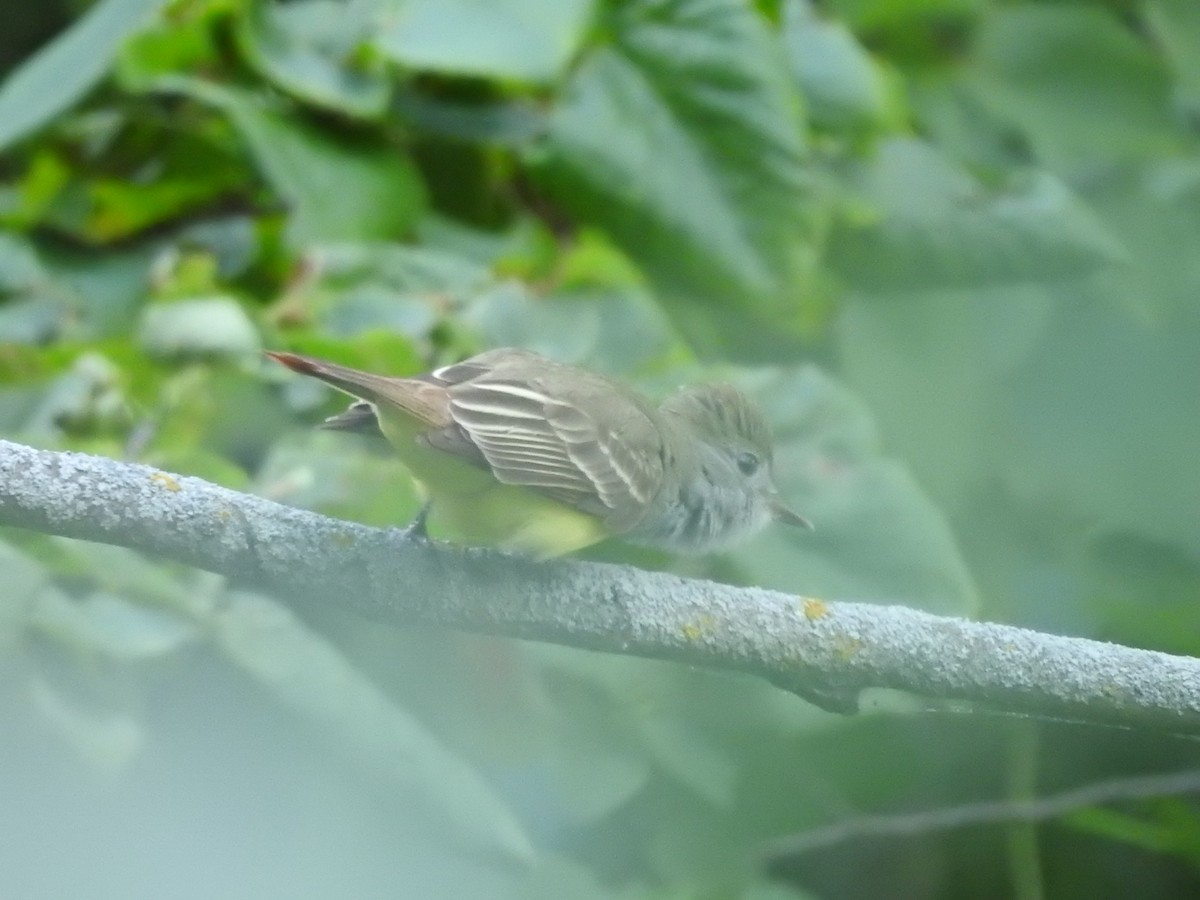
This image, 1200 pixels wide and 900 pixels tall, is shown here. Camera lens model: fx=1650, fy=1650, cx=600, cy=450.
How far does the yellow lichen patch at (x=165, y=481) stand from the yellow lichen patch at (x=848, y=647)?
605 mm

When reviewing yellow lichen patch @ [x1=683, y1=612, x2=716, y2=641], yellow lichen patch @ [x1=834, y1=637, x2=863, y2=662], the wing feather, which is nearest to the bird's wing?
the wing feather

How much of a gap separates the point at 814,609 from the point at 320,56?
5.28ft

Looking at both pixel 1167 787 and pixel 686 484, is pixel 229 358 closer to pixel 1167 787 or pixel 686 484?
pixel 686 484

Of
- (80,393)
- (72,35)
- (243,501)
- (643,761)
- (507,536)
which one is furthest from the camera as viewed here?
(72,35)

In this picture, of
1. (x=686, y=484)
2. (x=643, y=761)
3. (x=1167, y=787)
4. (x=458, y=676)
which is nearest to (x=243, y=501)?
(x=686, y=484)

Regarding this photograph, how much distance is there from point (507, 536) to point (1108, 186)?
220 cm

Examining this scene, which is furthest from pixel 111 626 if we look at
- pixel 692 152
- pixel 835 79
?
pixel 835 79

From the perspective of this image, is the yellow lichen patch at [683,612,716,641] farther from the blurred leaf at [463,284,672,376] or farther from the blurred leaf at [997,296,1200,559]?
the blurred leaf at [997,296,1200,559]

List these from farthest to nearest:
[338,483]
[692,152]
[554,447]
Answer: [692,152] < [338,483] < [554,447]

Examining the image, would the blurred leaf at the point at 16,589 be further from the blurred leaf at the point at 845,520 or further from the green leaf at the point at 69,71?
the blurred leaf at the point at 845,520

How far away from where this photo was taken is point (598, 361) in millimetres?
2598

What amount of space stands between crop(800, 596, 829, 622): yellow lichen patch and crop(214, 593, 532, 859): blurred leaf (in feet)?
2.26

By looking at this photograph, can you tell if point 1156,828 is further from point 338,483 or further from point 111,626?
point 111,626

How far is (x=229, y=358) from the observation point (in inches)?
92.7
